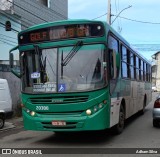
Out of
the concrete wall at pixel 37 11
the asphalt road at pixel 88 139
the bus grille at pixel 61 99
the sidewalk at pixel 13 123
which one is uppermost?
the concrete wall at pixel 37 11

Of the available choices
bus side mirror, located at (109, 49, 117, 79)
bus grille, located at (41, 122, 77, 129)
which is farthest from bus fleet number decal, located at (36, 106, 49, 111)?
bus side mirror, located at (109, 49, 117, 79)

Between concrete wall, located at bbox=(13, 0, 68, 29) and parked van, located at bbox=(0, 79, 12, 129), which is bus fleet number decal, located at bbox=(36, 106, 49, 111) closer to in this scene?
parked van, located at bbox=(0, 79, 12, 129)

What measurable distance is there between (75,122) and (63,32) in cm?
253

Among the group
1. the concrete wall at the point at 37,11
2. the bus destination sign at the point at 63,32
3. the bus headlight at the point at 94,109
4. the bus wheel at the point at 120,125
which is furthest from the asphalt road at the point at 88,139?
the concrete wall at the point at 37,11

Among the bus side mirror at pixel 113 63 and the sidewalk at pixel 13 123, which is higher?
the bus side mirror at pixel 113 63

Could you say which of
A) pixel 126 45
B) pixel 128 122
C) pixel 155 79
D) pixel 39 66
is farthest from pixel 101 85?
pixel 155 79

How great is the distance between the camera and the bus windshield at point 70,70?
9.93 m

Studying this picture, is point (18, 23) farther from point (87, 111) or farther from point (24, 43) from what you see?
point (87, 111)

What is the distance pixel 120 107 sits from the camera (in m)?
12.0

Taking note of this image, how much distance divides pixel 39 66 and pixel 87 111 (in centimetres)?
190

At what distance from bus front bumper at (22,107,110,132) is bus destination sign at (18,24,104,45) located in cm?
211

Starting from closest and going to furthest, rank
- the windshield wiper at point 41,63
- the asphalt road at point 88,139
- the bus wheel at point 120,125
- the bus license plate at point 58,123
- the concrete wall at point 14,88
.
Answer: the bus license plate at point 58,123 < the asphalt road at point 88,139 < the windshield wiper at point 41,63 < the bus wheel at point 120,125 < the concrete wall at point 14,88

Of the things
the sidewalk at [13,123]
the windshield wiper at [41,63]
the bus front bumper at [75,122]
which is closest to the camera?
the bus front bumper at [75,122]

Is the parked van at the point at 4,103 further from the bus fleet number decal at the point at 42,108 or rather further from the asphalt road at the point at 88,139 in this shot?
the bus fleet number decal at the point at 42,108
